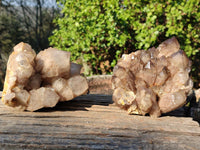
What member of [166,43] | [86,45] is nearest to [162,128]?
[166,43]

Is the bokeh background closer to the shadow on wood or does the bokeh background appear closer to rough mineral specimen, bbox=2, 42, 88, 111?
the shadow on wood

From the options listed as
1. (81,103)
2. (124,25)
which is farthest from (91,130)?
(124,25)

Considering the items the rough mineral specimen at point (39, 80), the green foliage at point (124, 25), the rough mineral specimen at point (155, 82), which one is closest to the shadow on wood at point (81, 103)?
the rough mineral specimen at point (39, 80)

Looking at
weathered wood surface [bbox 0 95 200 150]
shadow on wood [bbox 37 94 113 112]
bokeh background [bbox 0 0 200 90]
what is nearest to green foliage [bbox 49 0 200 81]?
bokeh background [bbox 0 0 200 90]

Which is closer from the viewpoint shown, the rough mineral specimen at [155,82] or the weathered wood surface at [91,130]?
the weathered wood surface at [91,130]

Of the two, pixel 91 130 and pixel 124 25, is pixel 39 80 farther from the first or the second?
pixel 124 25

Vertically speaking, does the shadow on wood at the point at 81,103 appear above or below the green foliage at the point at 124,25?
below

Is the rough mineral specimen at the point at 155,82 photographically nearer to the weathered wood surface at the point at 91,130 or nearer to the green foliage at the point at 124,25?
the weathered wood surface at the point at 91,130
